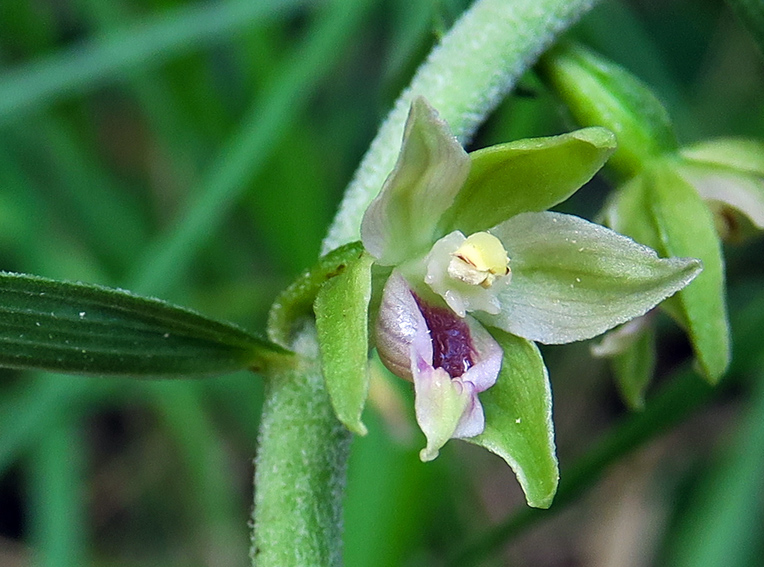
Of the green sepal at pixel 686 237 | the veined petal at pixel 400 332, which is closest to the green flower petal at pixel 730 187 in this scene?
the green sepal at pixel 686 237

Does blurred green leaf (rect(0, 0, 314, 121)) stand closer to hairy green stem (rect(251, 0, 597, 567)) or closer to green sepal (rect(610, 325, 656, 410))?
hairy green stem (rect(251, 0, 597, 567))

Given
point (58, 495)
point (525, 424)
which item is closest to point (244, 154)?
point (58, 495)

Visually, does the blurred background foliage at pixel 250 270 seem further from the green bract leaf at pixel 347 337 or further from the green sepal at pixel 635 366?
the green bract leaf at pixel 347 337

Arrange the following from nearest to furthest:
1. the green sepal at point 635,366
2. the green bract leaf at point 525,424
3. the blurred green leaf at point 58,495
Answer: the green bract leaf at point 525,424 < the green sepal at point 635,366 < the blurred green leaf at point 58,495

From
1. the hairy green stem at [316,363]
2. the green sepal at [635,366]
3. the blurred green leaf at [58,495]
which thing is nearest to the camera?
the hairy green stem at [316,363]

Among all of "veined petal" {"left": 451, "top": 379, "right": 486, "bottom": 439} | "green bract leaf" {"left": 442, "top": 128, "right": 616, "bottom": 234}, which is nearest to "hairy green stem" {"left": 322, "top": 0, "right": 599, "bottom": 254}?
"green bract leaf" {"left": 442, "top": 128, "right": 616, "bottom": 234}

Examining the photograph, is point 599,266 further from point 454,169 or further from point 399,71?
point 399,71

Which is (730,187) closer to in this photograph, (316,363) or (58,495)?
(316,363)
